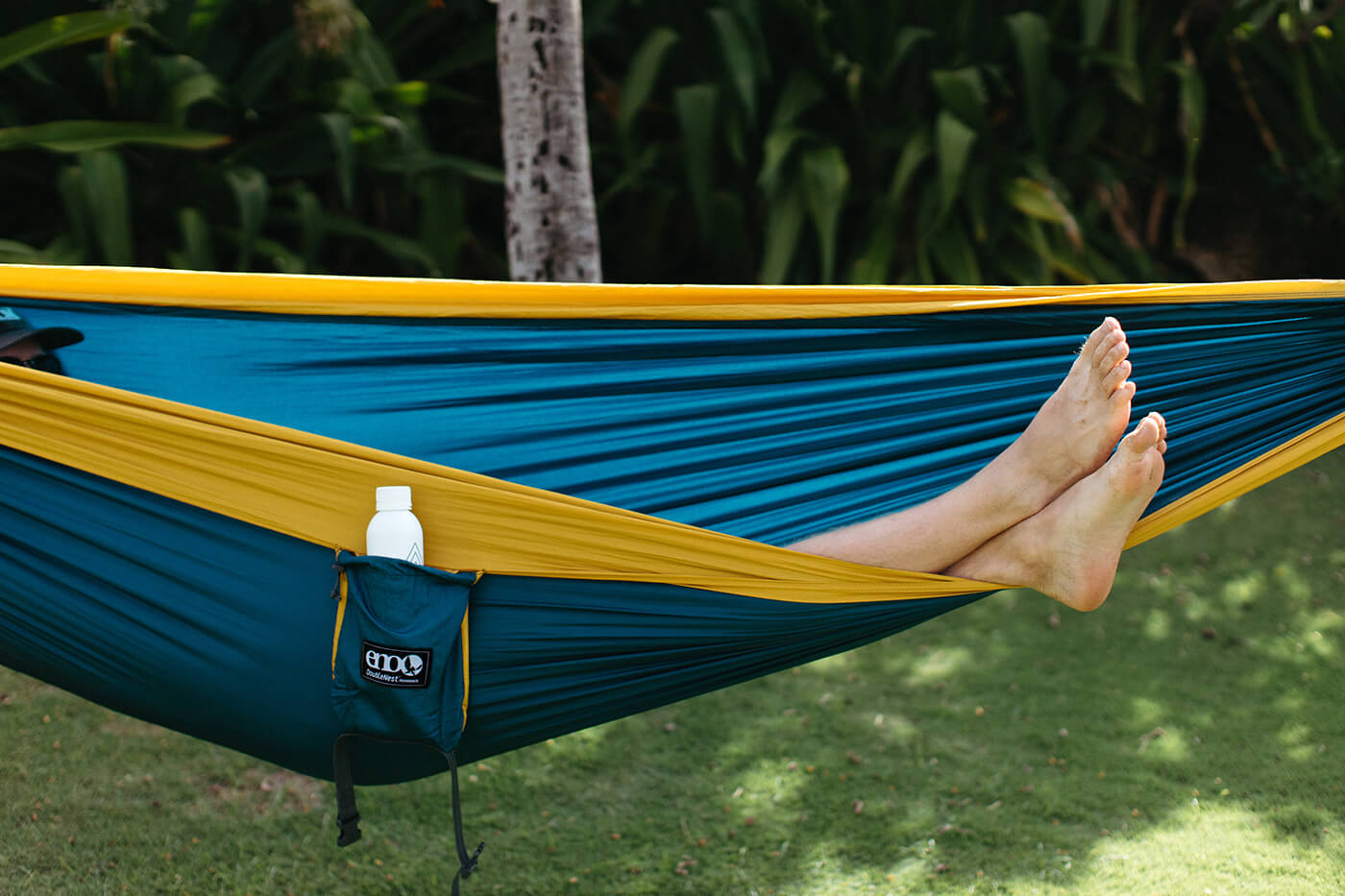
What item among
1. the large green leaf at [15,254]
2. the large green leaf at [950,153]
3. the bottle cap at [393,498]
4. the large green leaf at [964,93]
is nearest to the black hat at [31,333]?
the bottle cap at [393,498]

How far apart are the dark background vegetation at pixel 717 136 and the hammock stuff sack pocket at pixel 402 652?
6.13 ft

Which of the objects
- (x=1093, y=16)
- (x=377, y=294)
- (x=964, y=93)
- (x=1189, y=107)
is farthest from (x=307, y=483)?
(x=1189, y=107)

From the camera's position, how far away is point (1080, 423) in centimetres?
123

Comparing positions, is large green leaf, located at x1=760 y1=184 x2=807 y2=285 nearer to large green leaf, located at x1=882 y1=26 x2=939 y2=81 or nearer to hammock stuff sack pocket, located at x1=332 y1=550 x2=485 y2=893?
large green leaf, located at x1=882 y1=26 x2=939 y2=81

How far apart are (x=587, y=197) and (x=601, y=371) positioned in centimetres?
79

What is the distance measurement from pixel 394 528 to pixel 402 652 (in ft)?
0.44

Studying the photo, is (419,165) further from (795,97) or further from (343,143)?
(795,97)

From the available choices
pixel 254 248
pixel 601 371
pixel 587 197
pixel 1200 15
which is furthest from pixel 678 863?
pixel 1200 15

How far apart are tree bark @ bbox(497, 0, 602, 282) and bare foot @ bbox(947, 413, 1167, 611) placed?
3.10ft

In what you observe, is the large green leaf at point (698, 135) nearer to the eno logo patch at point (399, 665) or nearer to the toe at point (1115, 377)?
the toe at point (1115, 377)

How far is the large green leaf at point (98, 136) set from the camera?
8.72 ft

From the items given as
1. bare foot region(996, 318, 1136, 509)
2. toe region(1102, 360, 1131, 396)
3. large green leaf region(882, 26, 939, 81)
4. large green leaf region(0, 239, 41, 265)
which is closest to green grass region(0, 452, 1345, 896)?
bare foot region(996, 318, 1136, 509)

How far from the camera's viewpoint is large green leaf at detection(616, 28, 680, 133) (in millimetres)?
3186

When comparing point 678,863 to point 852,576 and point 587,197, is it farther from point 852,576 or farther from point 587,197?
point 587,197
